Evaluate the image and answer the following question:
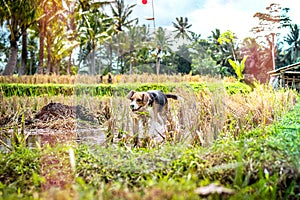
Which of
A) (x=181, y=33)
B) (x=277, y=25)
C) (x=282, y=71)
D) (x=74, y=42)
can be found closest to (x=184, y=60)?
(x=181, y=33)

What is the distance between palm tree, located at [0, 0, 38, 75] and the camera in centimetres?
826

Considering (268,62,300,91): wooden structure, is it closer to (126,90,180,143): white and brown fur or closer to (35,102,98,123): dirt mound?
(35,102,98,123): dirt mound

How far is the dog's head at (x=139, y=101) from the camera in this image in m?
1.87

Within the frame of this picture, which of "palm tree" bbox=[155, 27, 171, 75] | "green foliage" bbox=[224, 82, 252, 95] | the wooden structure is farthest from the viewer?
the wooden structure

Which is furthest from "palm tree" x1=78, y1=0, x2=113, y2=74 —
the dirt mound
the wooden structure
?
the dirt mound

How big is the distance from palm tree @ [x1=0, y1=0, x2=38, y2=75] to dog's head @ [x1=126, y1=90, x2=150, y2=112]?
23.8 ft

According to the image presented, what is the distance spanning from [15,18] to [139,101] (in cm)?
779

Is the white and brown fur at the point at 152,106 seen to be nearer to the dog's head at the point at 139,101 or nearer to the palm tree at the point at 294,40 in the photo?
the dog's head at the point at 139,101

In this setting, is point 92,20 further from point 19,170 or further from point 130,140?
point 19,170

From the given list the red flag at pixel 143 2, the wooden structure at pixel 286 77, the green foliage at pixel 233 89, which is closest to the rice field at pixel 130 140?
the red flag at pixel 143 2

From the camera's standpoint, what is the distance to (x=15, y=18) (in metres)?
8.59

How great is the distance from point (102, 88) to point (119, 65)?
308mm

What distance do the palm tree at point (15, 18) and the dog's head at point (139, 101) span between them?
285 inches

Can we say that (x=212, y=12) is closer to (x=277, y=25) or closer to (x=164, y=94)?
(x=164, y=94)
